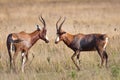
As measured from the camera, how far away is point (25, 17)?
31.2 meters

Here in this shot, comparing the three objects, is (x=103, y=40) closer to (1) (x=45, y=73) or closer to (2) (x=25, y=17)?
(1) (x=45, y=73)

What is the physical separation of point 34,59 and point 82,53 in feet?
6.03

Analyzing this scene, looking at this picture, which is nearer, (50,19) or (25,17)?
(50,19)

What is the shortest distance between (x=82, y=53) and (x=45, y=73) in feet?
9.67

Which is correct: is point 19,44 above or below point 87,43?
above

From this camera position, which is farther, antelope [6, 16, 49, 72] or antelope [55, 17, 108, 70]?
antelope [55, 17, 108, 70]

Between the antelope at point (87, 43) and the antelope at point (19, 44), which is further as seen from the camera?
the antelope at point (87, 43)

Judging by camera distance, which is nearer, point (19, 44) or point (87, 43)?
point (19, 44)

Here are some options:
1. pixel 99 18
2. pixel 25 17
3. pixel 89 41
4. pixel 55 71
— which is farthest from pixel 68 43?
pixel 25 17

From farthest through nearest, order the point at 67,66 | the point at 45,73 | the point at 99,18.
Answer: the point at 99,18
the point at 67,66
the point at 45,73

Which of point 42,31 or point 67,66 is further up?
point 42,31

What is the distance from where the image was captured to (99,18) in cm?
2900

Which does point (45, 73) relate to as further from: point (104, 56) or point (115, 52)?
point (115, 52)

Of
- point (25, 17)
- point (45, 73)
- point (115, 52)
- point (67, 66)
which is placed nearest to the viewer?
point (45, 73)
